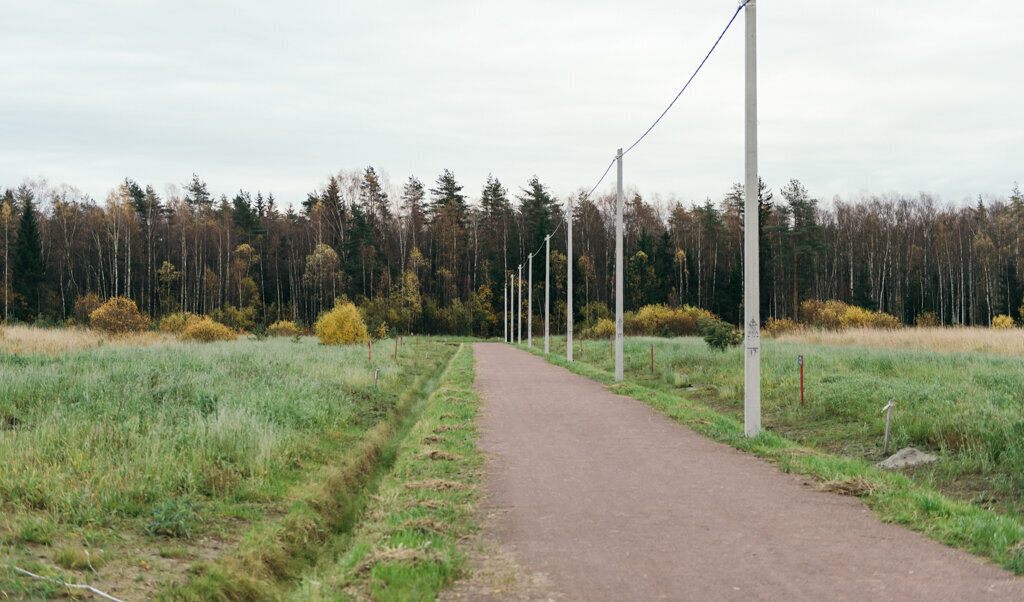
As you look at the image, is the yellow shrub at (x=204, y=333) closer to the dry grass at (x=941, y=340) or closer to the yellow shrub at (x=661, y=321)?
the dry grass at (x=941, y=340)

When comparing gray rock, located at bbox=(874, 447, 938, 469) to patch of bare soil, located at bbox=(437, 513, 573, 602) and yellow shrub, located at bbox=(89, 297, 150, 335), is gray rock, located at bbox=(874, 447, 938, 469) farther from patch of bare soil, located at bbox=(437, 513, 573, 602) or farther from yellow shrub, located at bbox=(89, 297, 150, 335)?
yellow shrub, located at bbox=(89, 297, 150, 335)

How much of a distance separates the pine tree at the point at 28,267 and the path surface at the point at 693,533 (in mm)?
71846

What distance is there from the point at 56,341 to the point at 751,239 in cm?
2907

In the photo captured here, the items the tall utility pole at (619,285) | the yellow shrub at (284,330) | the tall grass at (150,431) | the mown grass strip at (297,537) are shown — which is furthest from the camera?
the yellow shrub at (284,330)

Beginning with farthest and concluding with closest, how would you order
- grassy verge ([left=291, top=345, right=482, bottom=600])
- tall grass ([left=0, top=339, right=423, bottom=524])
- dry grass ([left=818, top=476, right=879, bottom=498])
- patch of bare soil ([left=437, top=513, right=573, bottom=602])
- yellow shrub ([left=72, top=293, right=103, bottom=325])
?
yellow shrub ([left=72, top=293, right=103, bottom=325]), dry grass ([left=818, top=476, right=879, bottom=498]), tall grass ([left=0, top=339, right=423, bottom=524]), grassy verge ([left=291, top=345, right=482, bottom=600]), patch of bare soil ([left=437, top=513, right=573, bottom=602])

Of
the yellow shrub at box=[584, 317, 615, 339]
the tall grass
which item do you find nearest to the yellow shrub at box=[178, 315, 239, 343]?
the tall grass

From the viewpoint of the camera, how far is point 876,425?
12.0 meters

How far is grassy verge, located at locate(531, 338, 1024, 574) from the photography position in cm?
662

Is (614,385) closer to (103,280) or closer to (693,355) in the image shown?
(693,355)

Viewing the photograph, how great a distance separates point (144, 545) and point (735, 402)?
46.1 ft

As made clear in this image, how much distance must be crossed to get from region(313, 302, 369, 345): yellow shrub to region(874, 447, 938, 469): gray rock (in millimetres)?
33005

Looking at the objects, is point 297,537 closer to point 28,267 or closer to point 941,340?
point 941,340

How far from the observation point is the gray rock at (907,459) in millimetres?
9976

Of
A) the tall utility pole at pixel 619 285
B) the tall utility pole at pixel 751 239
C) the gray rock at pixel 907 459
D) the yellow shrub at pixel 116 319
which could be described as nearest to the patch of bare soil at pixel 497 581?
the tall utility pole at pixel 751 239
